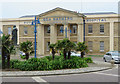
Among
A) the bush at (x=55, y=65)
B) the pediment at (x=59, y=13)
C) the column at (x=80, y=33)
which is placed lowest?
the bush at (x=55, y=65)

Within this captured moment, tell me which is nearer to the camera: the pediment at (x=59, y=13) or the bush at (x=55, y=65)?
the bush at (x=55, y=65)

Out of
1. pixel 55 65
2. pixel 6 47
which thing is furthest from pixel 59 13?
pixel 6 47

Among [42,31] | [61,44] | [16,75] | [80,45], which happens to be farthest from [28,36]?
[16,75]

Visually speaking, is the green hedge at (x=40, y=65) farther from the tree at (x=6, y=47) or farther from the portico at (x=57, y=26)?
the portico at (x=57, y=26)

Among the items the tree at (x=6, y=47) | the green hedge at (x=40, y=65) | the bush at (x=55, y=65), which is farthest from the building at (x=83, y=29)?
the tree at (x=6, y=47)

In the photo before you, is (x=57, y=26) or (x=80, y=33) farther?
(x=57, y=26)

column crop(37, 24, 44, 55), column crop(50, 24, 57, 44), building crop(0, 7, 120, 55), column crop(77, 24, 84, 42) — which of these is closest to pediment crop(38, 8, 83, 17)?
building crop(0, 7, 120, 55)

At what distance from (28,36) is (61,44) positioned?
107ft

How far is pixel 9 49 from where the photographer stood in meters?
17.6

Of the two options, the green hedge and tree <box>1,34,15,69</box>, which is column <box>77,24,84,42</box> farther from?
tree <box>1,34,15,69</box>

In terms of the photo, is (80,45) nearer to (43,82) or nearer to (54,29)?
(43,82)

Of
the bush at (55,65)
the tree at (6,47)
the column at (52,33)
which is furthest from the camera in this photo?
the column at (52,33)

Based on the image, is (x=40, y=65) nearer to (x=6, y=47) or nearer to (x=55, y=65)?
(x=55, y=65)

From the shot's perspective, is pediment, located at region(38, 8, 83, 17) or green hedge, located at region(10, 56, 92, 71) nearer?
green hedge, located at region(10, 56, 92, 71)
